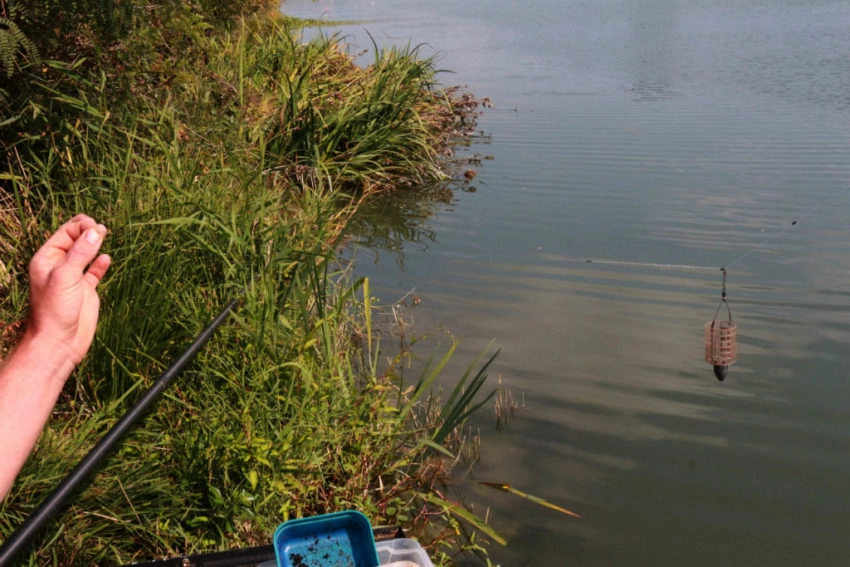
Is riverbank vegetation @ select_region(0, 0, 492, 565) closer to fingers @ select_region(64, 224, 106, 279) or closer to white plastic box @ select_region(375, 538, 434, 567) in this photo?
white plastic box @ select_region(375, 538, 434, 567)

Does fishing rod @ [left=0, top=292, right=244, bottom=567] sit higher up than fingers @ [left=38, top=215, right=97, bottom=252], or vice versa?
fingers @ [left=38, top=215, right=97, bottom=252]

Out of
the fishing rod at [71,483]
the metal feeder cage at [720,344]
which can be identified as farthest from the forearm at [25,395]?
the metal feeder cage at [720,344]

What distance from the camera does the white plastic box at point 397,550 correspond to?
262cm

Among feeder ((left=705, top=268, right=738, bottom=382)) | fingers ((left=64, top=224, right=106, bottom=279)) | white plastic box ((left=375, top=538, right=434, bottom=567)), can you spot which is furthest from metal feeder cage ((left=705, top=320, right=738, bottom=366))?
fingers ((left=64, top=224, right=106, bottom=279))

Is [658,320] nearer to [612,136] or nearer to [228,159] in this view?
[228,159]

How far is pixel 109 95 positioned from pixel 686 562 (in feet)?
12.0

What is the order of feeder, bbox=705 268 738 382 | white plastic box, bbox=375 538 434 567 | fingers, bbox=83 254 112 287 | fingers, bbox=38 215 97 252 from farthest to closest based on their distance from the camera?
feeder, bbox=705 268 738 382 → white plastic box, bbox=375 538 434 567 → fingers, bbox=83 254 112 287 → fingers, bbox=38 215 97 252

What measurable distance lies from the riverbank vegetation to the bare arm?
3.13 ft

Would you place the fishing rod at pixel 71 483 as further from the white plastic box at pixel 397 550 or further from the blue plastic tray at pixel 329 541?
the white plastic box at pixel 397 550

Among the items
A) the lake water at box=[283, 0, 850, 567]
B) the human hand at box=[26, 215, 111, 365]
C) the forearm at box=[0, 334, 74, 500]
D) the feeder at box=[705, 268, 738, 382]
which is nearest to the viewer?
the forearm at box=[0, 334, 74, 500]

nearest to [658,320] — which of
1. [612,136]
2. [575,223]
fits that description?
[575,223]

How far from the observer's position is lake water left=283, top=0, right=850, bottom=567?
3.96 metres

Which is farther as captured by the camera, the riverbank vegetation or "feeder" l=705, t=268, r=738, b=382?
"feeder" l=705, t=268, r=738, b=382

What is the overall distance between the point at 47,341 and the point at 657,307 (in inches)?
178
